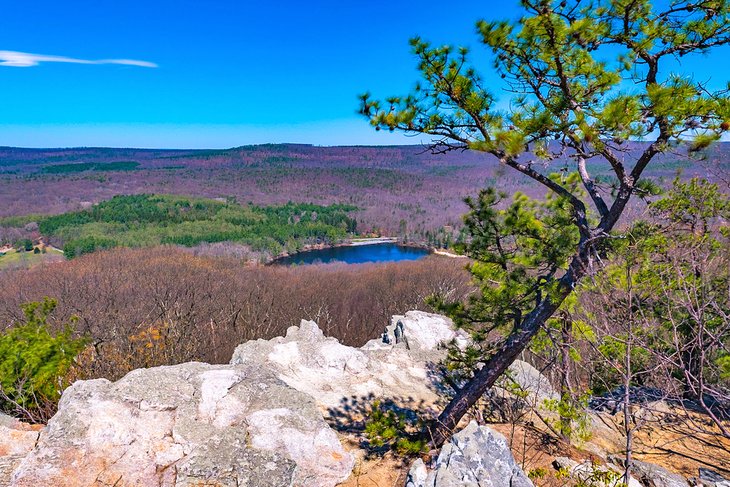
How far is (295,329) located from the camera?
12.2 m

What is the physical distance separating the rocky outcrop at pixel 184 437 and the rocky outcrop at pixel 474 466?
2031 millimetres

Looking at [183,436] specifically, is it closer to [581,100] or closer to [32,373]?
[32,373]

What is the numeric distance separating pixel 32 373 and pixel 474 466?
8.13 metres

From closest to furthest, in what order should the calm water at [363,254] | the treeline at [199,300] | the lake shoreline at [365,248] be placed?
the treeline at [199,300] < the calm water at [363,254] < the lake shoreline at [365,248]

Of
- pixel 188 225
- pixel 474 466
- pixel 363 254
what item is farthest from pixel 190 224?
pixel 474 466

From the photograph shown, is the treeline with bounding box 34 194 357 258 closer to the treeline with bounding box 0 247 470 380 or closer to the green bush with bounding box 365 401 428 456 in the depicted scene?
the treeline with bounding box 0 247 470 380

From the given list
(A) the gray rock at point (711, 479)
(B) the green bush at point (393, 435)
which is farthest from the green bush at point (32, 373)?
(A) the gray rock at point (711, 479)

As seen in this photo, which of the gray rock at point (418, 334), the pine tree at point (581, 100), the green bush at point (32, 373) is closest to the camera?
the pine tree at point (581, 100)

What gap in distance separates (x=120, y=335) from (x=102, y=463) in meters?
14.6

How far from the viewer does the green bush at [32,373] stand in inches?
315

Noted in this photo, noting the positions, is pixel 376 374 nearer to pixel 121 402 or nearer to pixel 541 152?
pixel 121 402

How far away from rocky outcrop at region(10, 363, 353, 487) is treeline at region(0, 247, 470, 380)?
4.86 meters

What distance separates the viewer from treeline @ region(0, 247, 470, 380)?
16.7 metres

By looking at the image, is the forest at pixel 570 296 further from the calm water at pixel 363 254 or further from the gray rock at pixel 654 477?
the calm water at pixel 363 254
